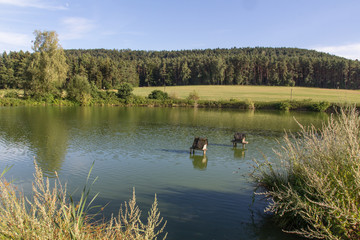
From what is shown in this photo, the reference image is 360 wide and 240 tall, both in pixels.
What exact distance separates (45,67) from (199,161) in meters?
52.5

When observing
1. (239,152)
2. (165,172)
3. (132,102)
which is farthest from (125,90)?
(165,172)

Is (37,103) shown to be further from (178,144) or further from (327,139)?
(327,139)

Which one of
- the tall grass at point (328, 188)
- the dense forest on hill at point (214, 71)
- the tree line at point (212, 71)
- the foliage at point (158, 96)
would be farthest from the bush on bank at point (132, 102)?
the tall grass at point (328, 188)

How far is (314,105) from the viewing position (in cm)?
5684

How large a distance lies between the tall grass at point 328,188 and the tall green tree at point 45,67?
190ft

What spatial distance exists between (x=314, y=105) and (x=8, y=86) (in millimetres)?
94502

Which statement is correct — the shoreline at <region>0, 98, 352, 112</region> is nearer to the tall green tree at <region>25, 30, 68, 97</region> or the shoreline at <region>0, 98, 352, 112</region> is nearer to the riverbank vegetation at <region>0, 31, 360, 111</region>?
the riverbank vegetation at <region>0, 31, 360, 111</region>

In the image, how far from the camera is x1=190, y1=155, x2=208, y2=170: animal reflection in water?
538 inches

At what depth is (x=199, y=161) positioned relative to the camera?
14836mm

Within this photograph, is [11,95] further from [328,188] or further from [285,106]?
[328,188]

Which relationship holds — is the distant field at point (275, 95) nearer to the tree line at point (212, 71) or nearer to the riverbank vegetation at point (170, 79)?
the riverbank vegetation at point (170, 79)

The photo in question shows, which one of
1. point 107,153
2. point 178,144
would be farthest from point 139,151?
point 178,144

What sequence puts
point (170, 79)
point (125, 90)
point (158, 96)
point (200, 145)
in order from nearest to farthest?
point (200, 145) < point (125, 90) < point (158, 96) < point (170, 79)

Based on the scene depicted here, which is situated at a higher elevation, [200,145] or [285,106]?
[285,106]
